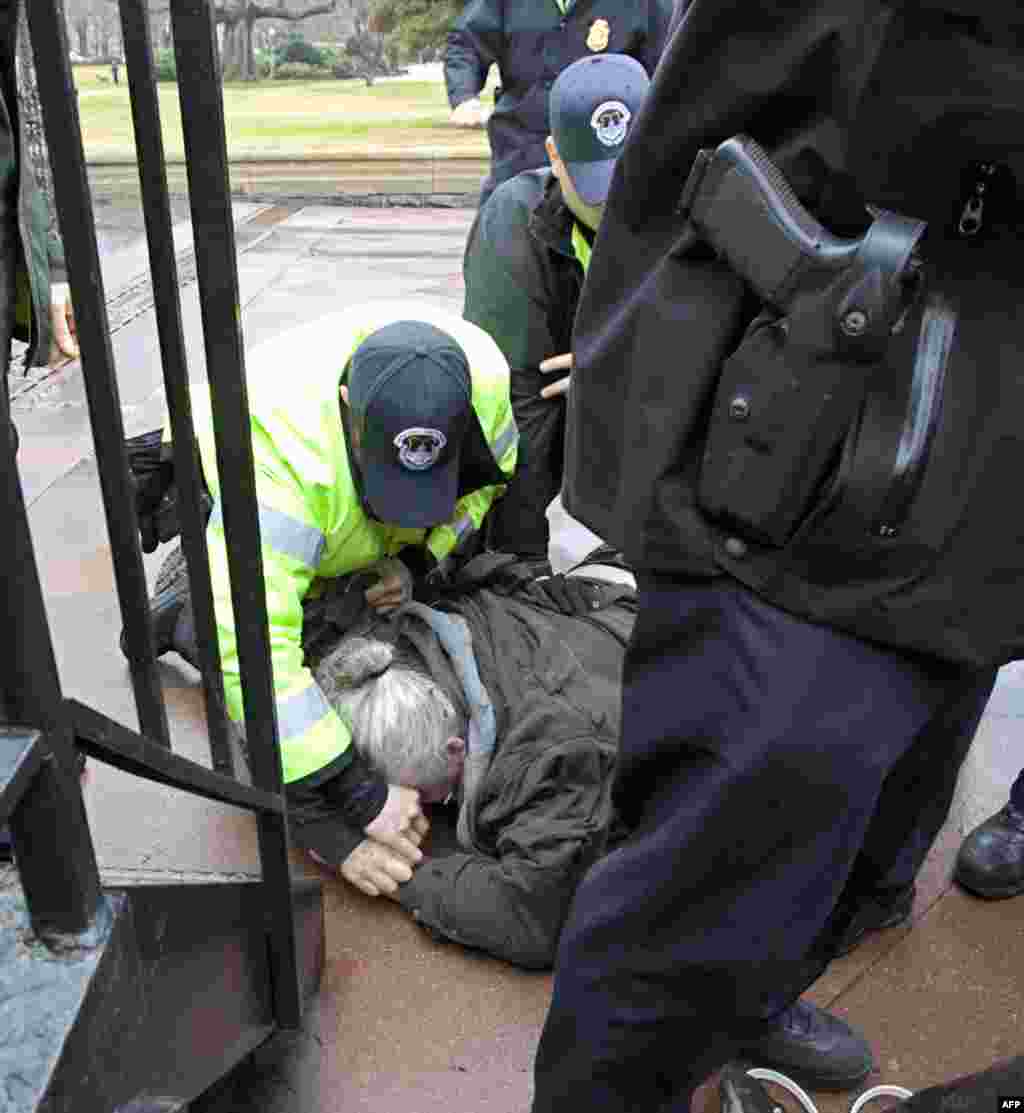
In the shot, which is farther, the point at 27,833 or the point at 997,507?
the point at 997,507

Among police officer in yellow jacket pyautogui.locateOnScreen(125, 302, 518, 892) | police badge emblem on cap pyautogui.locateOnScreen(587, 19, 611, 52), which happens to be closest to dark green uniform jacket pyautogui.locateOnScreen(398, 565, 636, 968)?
police officer in yellow jacket pyautogui.locateOnScreen(125, 302, 518, 892)

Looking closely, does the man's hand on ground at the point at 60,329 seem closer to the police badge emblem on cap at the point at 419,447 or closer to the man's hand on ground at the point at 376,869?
the police badge emblem on cap at the point at 419,447

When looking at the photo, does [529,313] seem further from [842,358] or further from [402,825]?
[842,358]

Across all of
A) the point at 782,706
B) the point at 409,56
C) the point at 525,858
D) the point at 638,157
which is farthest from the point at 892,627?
the point at 409,56

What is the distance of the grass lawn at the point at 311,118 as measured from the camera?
34.7 feet

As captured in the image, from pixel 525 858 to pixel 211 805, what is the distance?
66 cm

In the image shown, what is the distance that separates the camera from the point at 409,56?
640 inches

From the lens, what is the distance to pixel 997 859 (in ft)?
6.88

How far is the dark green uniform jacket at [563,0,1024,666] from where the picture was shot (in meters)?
1.06

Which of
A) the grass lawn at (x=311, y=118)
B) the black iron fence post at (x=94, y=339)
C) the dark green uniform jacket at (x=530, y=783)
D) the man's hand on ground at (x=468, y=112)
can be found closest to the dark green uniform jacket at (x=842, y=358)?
the black iron fence post at (x=94, y=339)

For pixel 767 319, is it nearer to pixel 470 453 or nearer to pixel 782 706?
pixel 782 706

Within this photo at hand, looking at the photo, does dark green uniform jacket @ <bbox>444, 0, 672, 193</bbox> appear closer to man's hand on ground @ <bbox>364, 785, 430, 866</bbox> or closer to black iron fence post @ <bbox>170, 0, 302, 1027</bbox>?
man's hand on ground @ <bbox>364, 785, 430, 866</bbox>

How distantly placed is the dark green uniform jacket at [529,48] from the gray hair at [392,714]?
270cm

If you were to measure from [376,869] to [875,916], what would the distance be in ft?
2.63
